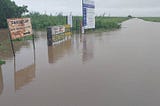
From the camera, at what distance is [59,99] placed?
625 centimetres

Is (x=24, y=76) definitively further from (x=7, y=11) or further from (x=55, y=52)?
(x=7, y=11)

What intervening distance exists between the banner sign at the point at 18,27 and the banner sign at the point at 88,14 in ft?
29.3

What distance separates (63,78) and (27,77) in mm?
1213

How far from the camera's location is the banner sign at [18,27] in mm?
11339

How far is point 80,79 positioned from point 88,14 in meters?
14.9

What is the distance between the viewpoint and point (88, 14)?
2219 cm

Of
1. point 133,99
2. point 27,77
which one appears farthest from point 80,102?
point 27,77

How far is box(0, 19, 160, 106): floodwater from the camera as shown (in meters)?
6.23

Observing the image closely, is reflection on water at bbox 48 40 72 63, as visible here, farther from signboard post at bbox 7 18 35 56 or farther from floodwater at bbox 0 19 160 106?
signboard post at bbox 7 18 35 56

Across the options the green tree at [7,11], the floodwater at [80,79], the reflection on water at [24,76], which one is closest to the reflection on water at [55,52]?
the floodwater at [80,79]

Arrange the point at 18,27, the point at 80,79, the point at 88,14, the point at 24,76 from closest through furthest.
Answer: the point at 80,79
the point at 24,76
the point at 18,27
the point at 88,14

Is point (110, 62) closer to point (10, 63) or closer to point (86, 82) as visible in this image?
point (86, 82)

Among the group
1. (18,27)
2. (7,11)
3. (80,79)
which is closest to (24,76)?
(80,79)

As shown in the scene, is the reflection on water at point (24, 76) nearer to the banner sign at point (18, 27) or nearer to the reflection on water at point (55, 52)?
the reflection on water at point (55, 52)
